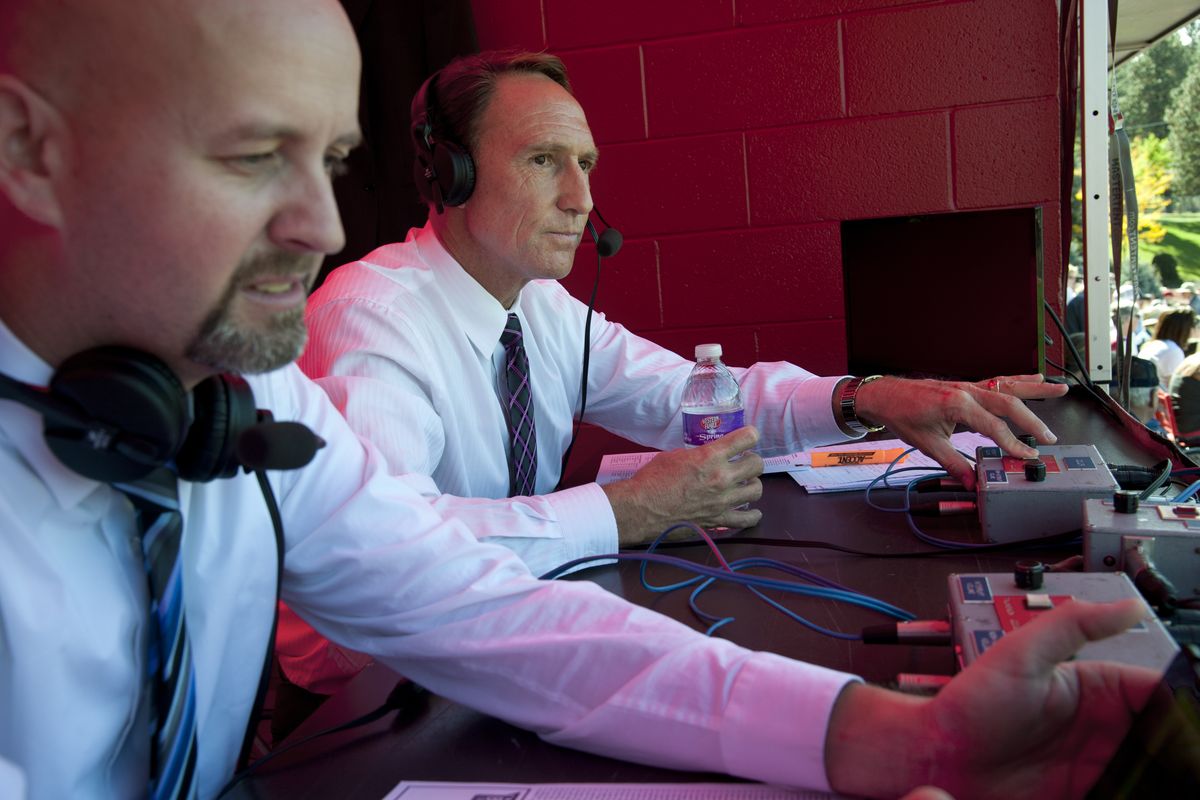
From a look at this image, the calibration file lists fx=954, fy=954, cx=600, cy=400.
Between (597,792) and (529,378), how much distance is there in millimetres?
1018

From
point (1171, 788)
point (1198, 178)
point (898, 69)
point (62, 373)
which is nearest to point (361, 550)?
point (62, 373)

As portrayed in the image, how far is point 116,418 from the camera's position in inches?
24.5

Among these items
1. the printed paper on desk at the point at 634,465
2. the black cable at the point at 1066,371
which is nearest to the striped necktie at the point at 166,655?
the printed paper on desk at the point at 634,465

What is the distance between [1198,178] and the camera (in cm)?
363

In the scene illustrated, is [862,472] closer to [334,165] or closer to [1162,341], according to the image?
[334,165]

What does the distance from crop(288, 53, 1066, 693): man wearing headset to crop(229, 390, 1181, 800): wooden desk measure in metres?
0.10

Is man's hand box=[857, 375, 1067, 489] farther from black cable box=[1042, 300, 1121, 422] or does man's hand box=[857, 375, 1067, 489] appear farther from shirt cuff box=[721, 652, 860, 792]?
shirt cuff box=[721, 652, 860, 792]

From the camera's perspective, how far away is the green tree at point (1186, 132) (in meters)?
3.54

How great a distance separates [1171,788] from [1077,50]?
227 cm

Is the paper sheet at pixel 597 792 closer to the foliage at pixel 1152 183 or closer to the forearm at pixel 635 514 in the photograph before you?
the forearm at pixel 635 514

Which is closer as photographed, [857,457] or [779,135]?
[857,457]

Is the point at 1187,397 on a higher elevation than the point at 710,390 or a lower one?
lower

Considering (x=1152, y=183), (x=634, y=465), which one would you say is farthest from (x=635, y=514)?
(x=1152, y=183)

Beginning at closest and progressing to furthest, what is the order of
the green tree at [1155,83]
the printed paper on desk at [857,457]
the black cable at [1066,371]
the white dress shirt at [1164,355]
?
the printed paper on desk at [857,457] → the black cable at [1066,371] → the green tree at [1155,83] → the white dress shirt at [1164,355]
